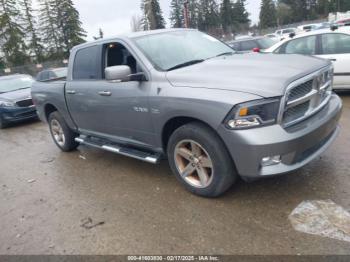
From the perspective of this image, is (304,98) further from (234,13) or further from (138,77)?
(234,13)

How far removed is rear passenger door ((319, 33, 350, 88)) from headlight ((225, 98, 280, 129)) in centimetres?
491

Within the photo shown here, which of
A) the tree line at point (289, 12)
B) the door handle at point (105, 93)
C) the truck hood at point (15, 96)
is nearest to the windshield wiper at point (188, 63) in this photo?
the door handle at point (105, 93)

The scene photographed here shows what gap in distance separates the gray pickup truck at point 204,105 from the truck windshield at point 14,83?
691 cm

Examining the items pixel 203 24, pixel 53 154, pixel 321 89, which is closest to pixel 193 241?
pixel 321 89

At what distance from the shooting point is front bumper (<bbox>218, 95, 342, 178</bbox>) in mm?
2844

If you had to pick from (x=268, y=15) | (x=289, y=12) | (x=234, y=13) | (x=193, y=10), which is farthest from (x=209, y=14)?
(x=289, y=12)

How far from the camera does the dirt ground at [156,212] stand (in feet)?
9.34

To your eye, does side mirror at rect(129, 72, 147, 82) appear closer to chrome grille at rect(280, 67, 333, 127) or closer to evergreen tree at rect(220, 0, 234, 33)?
chrome grille at rect(280, 67, 333, 127)

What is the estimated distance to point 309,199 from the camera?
3.29 meters

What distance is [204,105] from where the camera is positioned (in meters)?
3.09

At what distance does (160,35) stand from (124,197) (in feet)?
7.22

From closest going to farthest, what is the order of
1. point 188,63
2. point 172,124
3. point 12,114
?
point 172,124 < point 188,63 < point 12,114

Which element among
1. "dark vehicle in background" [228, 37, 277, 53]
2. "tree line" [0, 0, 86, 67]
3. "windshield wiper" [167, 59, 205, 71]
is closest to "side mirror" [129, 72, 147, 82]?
"windshield wiper" [167, 59, 205, 71]

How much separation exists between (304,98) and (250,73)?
58cm
